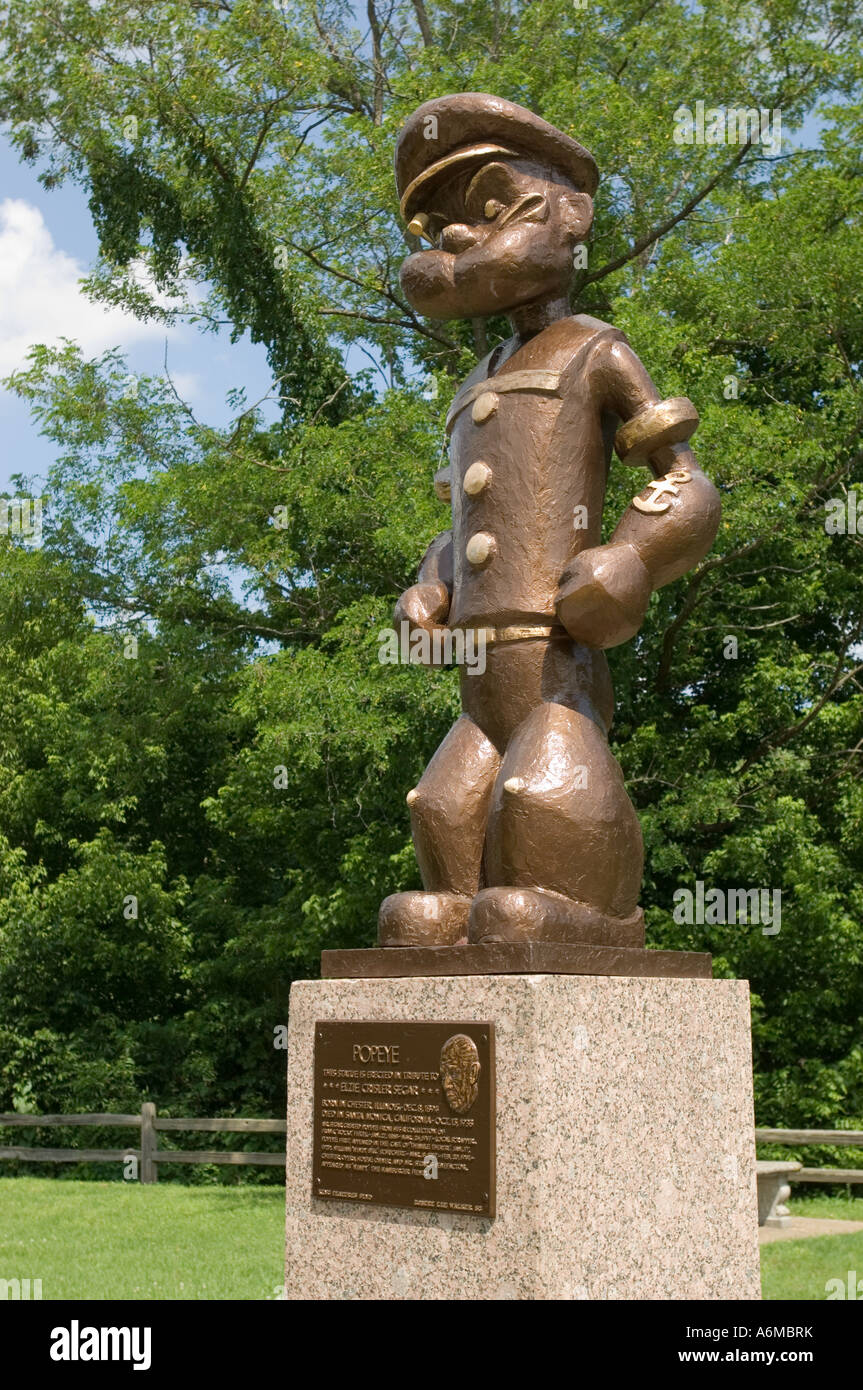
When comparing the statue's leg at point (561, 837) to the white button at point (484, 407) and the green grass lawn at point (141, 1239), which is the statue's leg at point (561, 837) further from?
the green grass lawn at point (141, 1239)

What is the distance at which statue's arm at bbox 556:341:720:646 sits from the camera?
3.91 meters

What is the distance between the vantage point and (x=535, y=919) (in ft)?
11.9

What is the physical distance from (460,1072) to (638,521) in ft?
5.47

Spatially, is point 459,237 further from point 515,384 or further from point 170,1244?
point 170,1244

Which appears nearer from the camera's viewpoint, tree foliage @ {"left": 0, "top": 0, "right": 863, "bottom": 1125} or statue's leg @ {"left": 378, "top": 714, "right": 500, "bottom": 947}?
statue's leg @ {"left": 378, "top": 714, "right": 500, "bottom": 947}

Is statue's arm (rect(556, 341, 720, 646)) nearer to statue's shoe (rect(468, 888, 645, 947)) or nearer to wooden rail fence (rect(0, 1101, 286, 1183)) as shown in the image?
statue's shoe (rect(468, 888, 645, 947))

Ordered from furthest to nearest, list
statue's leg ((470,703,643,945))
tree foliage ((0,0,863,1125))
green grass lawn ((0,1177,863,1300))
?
tree foliage ((0,0,863,1125)), green grass lawn ((0,1177,863,1300)), statue's leg ((470,703,643,945))

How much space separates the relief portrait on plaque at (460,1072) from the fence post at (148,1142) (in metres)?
10.7

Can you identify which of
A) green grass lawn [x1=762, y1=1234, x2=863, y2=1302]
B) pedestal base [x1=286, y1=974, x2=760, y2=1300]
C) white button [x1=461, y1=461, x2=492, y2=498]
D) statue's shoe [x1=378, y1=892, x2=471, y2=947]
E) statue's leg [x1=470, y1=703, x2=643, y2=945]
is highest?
white button [x1=461, y1=461, x2=492, y2=498]

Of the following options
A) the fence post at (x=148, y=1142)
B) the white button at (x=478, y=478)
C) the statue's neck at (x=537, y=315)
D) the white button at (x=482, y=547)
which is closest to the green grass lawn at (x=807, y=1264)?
the white button at (x=482, y=547)

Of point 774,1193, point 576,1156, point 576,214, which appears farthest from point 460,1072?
point 774,1193

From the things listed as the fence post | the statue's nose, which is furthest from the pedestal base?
the fence post

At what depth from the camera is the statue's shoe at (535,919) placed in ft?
11.9
